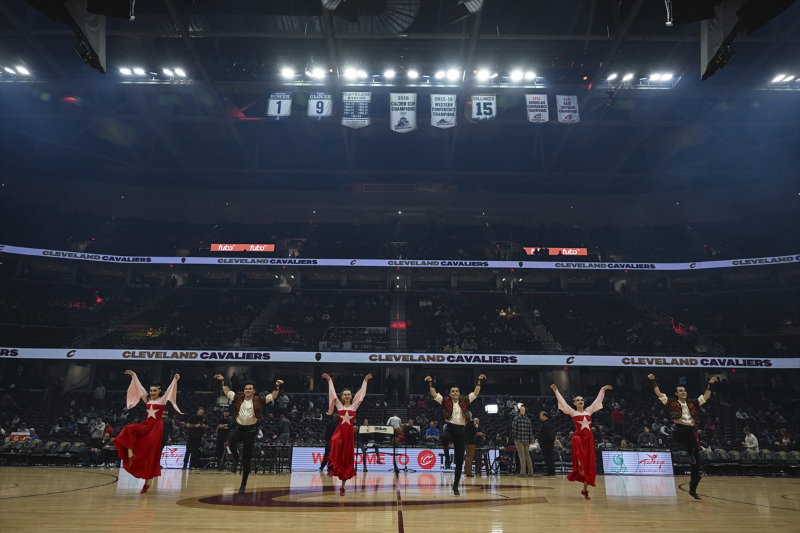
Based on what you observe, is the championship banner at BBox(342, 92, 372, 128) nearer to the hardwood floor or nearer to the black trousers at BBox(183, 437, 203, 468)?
the black trousers at BBox(183, 437, 203, 468)

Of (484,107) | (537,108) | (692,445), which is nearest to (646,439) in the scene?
(692,445)

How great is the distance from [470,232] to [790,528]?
34.6 metres

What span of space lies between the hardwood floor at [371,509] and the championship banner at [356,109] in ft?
56.3

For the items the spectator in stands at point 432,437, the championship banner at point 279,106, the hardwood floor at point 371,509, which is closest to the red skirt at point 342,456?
the hardwood floor at point 371,509

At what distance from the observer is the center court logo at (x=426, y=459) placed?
17.4m

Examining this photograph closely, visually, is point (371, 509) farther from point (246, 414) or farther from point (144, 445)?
point (144, 445)

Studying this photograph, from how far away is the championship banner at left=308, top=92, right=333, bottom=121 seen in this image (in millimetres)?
24469

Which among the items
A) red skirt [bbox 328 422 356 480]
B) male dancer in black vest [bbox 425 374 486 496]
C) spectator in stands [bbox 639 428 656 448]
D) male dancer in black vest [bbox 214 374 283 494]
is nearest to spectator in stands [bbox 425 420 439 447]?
spectator in stands [bbox 639 428 656 448]

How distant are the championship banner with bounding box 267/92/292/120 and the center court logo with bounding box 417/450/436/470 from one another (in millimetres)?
16855

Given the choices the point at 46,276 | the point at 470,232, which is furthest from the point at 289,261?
the point at 46,276

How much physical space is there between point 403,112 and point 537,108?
21.6 feet

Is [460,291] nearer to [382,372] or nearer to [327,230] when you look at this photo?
[382,372]

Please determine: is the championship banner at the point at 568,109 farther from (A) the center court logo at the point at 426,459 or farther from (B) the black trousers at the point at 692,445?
(B) the black trousers at the point at 692,445

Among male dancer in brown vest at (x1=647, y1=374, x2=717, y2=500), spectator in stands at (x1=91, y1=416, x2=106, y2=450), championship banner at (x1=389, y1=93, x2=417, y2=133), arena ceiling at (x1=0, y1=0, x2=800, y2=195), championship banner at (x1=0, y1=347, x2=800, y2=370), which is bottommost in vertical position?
spectator in stands at (x1=91, y1=416, x2=106, y2=450)
